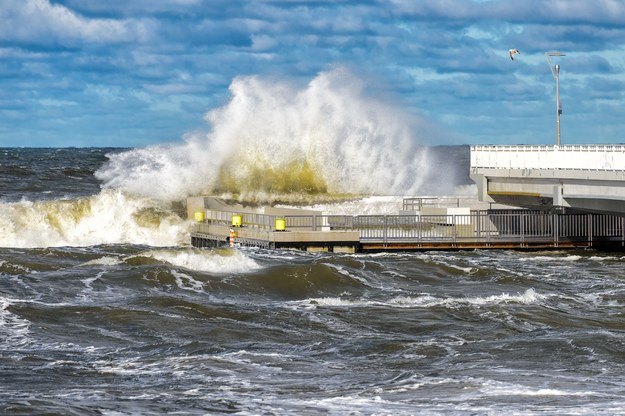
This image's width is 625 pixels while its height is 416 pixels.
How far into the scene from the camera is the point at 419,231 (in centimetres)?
3934

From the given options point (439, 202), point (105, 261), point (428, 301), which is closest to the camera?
point (428, 301)

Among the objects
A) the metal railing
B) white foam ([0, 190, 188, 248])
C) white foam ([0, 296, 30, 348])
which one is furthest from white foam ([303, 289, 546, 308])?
white foam ([0, 190, 188, 248])

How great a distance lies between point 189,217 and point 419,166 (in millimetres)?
18115

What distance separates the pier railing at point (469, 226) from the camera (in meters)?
39.8

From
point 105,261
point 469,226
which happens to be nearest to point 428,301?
point 105,261

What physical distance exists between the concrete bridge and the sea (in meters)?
1.90

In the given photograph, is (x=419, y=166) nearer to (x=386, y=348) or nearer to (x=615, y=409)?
(x=386, y=348)

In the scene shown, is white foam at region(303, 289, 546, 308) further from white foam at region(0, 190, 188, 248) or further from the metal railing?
white foam at region(0, 190, 188, 248)

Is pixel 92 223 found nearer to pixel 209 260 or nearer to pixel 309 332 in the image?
pixel 209 260

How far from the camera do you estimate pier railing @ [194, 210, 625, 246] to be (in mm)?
39812

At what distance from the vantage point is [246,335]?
22.6 meters

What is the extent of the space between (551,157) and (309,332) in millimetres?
19678

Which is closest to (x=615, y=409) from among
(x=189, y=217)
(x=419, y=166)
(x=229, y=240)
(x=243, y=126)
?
(x=229, y=240)

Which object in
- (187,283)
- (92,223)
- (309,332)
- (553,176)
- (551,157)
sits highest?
(551,157)
